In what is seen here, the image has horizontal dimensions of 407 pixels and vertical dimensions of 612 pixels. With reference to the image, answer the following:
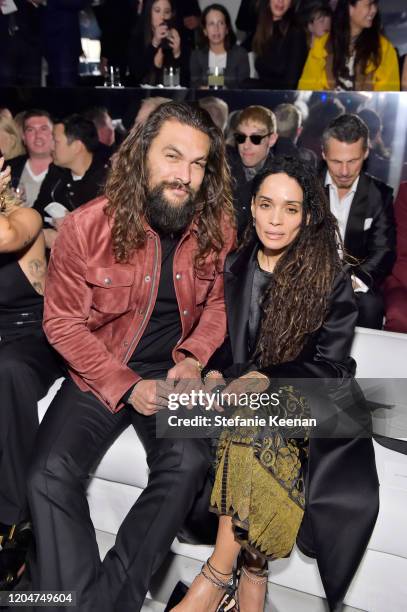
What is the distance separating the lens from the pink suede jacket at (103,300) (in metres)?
2.18

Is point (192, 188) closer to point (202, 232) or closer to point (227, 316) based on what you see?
point (202, 232)

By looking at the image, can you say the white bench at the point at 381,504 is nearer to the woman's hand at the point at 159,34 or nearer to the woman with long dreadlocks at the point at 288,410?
the woman with long dreadlocks at the point at 288,410

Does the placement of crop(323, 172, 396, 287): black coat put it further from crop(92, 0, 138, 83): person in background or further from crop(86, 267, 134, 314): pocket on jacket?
crop(92, 0, 138, 83): person in background

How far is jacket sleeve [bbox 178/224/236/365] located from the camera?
2.31 meters

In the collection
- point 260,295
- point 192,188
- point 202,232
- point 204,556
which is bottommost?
point 204,556

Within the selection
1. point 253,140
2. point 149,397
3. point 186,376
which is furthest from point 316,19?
point 149,397

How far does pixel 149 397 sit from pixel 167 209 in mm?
595

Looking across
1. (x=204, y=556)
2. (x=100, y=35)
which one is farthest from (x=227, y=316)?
(x=100, y=35)

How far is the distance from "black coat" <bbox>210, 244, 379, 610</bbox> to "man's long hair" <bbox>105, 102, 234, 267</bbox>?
45cm

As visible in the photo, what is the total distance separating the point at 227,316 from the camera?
2.37m

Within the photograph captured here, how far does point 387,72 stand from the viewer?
4.35 meters

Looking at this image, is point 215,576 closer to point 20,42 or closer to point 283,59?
point 283,59

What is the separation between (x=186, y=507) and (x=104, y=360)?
1.70ft

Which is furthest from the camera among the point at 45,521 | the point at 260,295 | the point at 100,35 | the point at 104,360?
the point at 100,35
